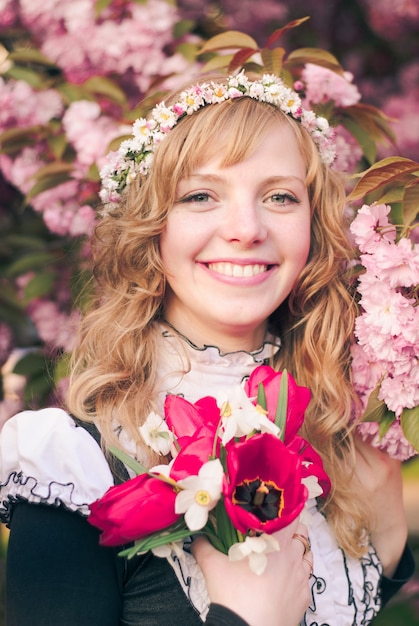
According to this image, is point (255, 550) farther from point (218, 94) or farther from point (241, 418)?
point (218, 94)

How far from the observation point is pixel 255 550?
4.25 ft

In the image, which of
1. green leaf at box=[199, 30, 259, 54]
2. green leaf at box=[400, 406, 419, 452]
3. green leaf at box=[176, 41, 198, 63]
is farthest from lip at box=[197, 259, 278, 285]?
green leaf at box=[176, 41, 198, 63]

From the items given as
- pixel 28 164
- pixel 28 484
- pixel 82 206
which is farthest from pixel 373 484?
pixel 28 164

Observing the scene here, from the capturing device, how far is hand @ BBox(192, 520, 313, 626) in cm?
140

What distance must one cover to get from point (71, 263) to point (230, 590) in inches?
62.2

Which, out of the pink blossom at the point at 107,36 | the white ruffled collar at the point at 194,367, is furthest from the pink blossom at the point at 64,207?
the white ruffled collar at the point at 194,367

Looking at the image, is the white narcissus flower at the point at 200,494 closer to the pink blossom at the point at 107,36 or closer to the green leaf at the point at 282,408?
the green leaf at the point at 282,408

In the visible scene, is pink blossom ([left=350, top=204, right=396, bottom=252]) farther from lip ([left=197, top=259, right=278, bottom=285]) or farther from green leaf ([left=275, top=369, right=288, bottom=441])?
green leaf ([left=275, top=369, right=288, bottom=441])

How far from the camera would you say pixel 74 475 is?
1.49 meters

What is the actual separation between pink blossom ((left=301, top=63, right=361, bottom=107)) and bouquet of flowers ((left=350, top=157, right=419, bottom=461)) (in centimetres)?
62

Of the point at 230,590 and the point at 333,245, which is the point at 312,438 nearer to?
the point at 333,245

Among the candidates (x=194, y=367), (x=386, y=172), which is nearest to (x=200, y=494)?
(x=194, y=367)

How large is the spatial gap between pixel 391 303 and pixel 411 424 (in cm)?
23

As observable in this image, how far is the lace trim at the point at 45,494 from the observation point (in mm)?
1452
